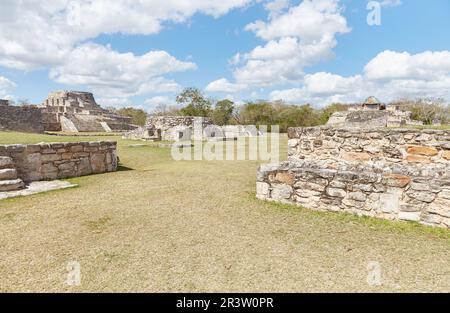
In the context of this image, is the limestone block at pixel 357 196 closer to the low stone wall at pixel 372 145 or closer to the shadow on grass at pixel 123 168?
the low stone wall at pixel 372 145

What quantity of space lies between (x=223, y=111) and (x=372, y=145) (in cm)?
3507

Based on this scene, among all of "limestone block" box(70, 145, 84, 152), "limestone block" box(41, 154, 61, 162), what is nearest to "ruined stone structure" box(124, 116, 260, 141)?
"limestone block" box(70, 145, 84, 152)

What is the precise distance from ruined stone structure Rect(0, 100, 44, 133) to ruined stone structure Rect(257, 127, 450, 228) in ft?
80.3

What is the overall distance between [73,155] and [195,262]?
6.17 meters

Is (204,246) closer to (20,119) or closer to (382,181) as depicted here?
(382,181)

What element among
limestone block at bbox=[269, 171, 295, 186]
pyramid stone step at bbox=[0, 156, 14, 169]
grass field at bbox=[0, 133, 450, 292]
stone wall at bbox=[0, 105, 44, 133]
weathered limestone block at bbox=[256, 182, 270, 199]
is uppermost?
stone wall at bbox=[0, 105, 44, 133]

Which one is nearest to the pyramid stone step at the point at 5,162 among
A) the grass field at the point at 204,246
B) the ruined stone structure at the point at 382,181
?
the grass field at the point at 204,246

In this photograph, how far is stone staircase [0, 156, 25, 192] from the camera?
20.0ft

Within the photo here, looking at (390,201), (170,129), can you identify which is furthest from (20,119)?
(390,201)

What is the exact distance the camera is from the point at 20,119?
77.6ft

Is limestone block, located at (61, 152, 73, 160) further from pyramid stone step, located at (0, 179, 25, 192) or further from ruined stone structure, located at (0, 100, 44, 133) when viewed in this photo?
ruined stone structure, located at (0, 100, 44, 133)

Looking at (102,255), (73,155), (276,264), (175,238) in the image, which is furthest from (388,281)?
(73,155)

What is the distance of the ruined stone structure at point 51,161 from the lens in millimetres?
6500
